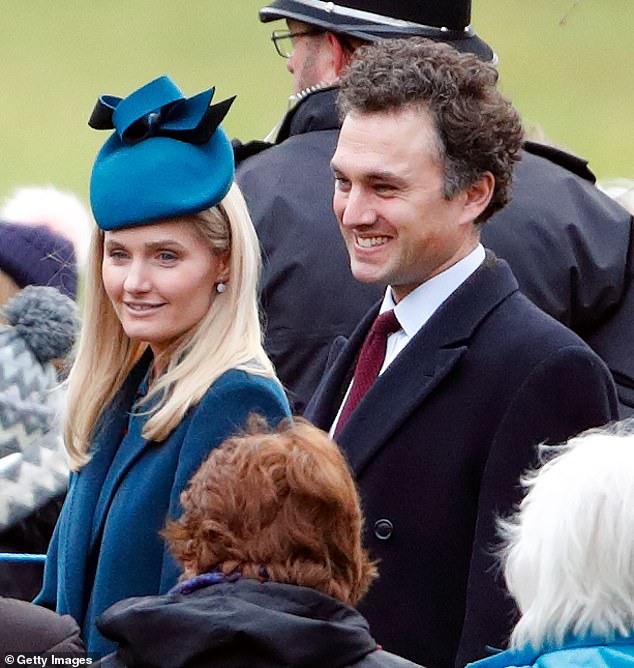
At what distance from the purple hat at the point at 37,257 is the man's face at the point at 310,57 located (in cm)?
79

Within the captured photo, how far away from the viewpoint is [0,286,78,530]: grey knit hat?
15.4ft

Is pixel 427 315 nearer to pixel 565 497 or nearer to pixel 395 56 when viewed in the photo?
pixel 395 56

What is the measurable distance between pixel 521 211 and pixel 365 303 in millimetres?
449

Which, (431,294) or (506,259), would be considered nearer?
(431,294)

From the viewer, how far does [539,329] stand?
4.21 m

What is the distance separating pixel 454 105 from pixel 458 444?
73cm

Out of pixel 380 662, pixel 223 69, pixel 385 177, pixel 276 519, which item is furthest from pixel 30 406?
pixel 223 69

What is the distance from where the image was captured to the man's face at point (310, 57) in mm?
5691

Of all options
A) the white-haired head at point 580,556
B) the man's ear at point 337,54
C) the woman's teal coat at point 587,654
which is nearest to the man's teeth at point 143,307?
the white-haired head at point 580,556

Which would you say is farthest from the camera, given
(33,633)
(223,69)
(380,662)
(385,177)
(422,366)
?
(223,69)

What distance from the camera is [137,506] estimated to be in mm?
4059

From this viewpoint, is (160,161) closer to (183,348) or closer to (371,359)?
(183,348)

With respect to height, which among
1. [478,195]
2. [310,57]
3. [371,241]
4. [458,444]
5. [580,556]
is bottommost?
[580,556]

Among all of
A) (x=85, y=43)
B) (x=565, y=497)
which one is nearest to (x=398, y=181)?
(x=565, y=497)
